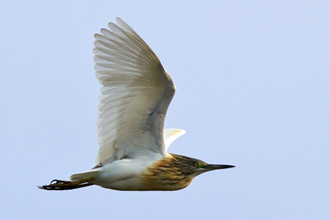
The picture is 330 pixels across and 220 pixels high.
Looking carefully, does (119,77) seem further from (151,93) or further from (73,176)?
(73,176)

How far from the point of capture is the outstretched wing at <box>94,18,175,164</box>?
10.8 metres

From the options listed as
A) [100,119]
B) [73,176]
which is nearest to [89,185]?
[73,176]

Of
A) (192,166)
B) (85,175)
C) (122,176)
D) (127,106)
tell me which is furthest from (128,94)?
(192,166)

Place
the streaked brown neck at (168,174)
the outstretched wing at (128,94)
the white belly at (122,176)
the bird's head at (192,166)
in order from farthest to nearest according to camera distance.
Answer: the bird's head at (192,166), the streaked brown neck at (168,174), the white belly at (122,176), the outstretched wing at (128,94)

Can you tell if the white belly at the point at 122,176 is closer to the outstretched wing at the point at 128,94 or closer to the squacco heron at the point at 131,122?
the squacco heron at the point at 131,122

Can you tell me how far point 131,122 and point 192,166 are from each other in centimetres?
146

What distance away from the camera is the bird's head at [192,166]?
11922 millimetres

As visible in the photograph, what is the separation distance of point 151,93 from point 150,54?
679 mm

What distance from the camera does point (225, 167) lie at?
12234 millimetres

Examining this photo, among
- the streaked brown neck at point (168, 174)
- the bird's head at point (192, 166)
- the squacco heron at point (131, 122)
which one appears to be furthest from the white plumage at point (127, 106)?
the bird's head at point (192, 166)

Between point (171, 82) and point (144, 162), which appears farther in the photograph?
point (144, 162)

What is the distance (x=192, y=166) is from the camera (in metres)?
12.1

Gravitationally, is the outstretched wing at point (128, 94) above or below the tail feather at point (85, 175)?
above

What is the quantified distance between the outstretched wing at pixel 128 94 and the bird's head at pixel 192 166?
1.37ft
